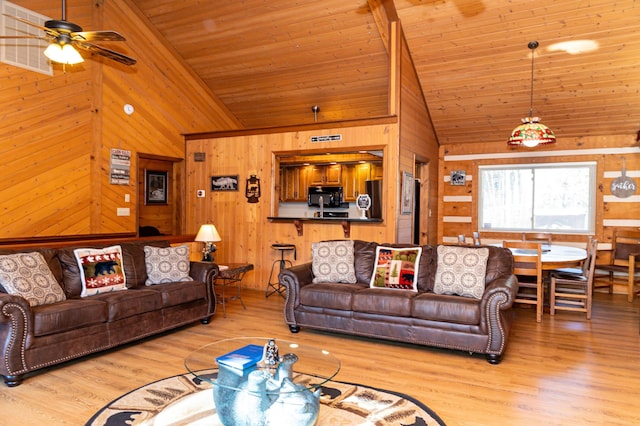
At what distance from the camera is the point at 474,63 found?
20.5 feet

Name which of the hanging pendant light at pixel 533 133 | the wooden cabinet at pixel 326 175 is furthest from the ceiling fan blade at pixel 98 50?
the wooden cabinet at pixel 326 175

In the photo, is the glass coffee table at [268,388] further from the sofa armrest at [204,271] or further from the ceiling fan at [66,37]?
the ceiling fan at [66,37]

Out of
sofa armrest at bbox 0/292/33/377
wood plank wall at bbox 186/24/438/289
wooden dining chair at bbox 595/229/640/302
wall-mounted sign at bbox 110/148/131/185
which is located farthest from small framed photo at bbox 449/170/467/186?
sofa armrest at bbox 0/292/33/377

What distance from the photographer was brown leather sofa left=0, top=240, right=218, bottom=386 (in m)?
3.14

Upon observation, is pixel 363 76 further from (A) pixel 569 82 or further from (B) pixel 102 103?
(B) pixel 102 103

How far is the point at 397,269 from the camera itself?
4.58 m

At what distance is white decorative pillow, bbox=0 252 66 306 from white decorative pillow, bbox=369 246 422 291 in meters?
2.95

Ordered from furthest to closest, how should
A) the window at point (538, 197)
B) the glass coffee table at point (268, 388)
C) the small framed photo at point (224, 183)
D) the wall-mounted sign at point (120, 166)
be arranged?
1. the window at point (538, 197)
2. the small framed photo at point (224, 183)
3. the wall-mounted sign at point (120, 166)
4. the glass coffee table at point (268, 388)

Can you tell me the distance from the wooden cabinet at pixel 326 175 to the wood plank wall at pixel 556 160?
2.03m

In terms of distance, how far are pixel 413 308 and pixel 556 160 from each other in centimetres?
493

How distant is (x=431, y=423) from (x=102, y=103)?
6138 millimetres

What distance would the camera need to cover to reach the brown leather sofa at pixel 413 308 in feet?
12.3

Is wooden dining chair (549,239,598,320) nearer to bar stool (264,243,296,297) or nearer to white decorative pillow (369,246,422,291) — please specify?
white decorative pillow (369,246,422,291)

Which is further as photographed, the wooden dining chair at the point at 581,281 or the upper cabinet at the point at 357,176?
the upper cabinet at the point at 357,176
